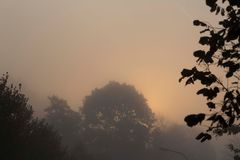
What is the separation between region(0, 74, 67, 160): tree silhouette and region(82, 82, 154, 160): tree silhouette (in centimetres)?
5273

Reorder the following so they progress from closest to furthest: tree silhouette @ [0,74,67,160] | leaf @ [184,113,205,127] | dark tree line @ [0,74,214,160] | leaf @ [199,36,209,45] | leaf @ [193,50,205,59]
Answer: leaf @ [184,113,205,127] → leaf @ [193,50,205,59] → leaf @ [199,36,209,45] → tree silhouette @ [0,74,67,160] → dark tree line @ [0,74,214,160]

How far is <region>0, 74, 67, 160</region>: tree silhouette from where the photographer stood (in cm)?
3342

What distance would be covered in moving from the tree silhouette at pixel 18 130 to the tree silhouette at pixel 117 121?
173ft

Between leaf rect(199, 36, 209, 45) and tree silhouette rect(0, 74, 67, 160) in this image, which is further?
tree silhouette rect(0, 74, 67, 160)

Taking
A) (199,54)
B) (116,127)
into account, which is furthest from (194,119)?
(116,127)

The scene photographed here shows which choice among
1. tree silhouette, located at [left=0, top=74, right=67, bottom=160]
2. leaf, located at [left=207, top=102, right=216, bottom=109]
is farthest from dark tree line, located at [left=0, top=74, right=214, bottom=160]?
leaf, located at [left=207, top=102, right=216, bottom=109]

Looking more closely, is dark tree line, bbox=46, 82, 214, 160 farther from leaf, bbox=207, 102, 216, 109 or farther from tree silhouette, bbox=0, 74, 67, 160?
leaf, bbox=207, 102, 216, 109

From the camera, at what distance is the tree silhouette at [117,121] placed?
324ft

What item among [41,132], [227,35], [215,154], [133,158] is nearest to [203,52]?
[227,35]

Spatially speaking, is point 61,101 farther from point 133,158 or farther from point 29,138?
point 29,138

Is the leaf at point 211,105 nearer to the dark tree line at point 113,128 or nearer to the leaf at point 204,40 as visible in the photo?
the leaf at point 204,40

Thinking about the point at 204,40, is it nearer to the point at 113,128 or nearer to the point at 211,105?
the point at 211,105

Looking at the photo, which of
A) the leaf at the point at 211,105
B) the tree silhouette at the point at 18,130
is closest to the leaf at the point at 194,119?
the leaf at the point at 211,105

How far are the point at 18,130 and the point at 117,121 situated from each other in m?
72.7
